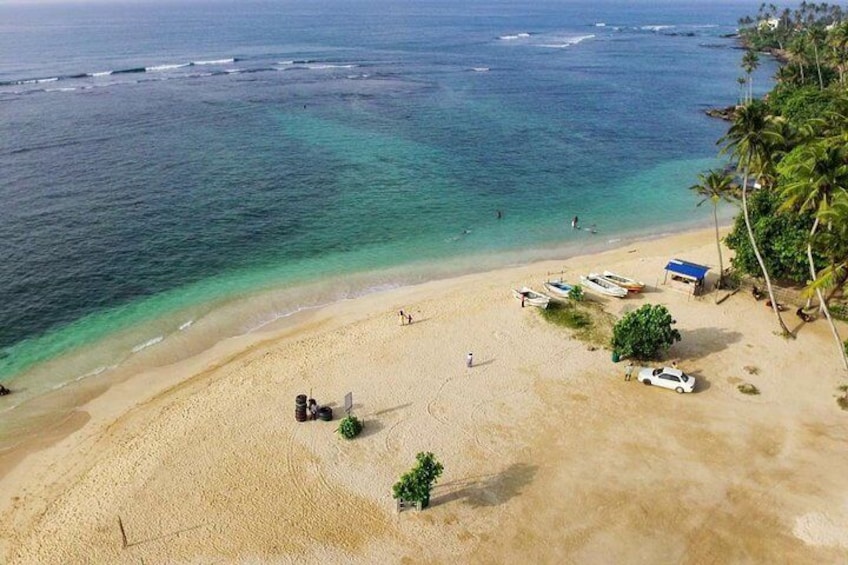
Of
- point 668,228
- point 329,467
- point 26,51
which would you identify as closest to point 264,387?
point 329,467

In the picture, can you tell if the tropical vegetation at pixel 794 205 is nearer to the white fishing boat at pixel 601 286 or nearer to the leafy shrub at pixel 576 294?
the white fishing boat at pixel 601 286

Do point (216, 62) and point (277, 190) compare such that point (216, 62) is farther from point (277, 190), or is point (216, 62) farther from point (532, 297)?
point (532, 297)

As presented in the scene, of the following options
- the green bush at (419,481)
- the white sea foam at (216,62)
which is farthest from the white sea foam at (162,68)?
the green bush at (419,481)

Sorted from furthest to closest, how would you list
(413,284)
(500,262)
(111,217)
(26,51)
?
1. (26,51)
2. (111,217)
3. (500,262)
4. (413,284)

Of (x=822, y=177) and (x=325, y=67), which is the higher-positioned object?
(x=325, y=67)

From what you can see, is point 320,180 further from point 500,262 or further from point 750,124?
point 750,124

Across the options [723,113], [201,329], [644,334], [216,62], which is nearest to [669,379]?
[644,334]
